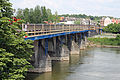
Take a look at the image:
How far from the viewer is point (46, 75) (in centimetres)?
3909

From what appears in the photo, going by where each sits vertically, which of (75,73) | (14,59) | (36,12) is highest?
(36,12)

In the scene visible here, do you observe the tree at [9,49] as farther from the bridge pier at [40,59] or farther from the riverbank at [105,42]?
the riverbank at [105,42]

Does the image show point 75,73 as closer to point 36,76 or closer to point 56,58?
point 36,76

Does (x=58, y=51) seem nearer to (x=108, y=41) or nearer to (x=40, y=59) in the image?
(x=40, y=59)

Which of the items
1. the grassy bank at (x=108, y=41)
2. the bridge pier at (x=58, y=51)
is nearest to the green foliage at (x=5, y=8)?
the bridge pier at (x=58, y=51)

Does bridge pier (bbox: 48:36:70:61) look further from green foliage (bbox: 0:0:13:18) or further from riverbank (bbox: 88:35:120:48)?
riverbank (bbox: 88:35:120:48)

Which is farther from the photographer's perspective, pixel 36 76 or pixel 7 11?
pixel 36 76

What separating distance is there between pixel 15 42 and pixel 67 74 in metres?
21.9

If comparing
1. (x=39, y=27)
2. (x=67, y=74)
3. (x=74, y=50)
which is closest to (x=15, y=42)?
(x=39, y=27)

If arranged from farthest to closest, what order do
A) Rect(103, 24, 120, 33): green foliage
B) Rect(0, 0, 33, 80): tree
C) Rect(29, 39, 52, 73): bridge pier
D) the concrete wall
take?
1. Rect(103, 24, 120, 33): green foliage
2. the concrete wall
3. Rect(29, 39, 52, 73): bridge pier
4. Rect(0, 0, 33, 80): tree

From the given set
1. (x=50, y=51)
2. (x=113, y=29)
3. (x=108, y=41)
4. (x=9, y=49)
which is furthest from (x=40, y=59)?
(x=113, y=29)

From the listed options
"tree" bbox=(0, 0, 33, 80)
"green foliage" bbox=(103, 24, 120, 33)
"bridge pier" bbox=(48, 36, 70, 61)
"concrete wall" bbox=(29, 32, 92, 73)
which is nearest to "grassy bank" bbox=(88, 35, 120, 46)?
"concrete wall" bbox=(29, 32, 92, 73)

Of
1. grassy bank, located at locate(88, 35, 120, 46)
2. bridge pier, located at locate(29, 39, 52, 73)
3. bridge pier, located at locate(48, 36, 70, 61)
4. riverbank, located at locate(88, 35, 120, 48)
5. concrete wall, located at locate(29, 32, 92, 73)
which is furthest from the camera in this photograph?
grassy bank, located at locate(88, 35, 120, 46)

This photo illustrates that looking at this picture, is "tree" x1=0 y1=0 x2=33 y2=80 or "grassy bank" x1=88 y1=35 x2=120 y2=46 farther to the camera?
"grassy bank" x1=88 y1=35 x2=120 y2=46
